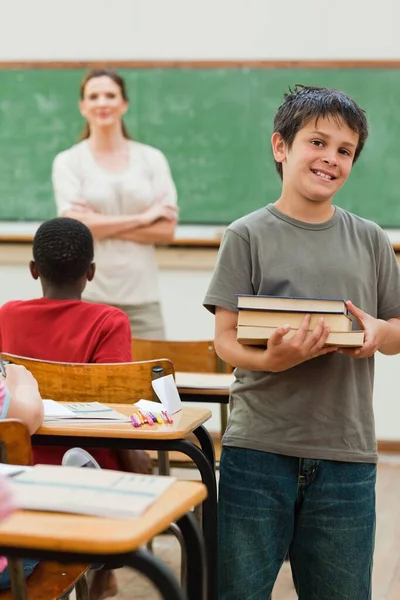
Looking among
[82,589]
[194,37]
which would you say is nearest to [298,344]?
[82,589]

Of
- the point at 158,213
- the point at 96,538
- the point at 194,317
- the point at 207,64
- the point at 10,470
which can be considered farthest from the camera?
the point at 194,317

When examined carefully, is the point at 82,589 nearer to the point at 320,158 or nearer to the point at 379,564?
the point at 320,158

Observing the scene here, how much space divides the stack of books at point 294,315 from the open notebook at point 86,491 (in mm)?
561

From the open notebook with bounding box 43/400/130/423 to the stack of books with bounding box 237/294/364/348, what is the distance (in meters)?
0.56

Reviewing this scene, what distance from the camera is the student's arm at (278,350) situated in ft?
6.84

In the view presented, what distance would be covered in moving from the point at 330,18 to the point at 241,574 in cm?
406

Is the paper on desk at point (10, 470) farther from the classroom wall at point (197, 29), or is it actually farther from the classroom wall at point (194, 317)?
the classroom wall at point (197, 29)

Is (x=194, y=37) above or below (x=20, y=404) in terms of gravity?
above

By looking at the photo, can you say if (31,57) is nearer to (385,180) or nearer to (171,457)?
(385,180)

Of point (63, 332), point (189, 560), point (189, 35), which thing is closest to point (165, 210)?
point (189, 35)

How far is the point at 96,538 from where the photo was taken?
1.45 metres

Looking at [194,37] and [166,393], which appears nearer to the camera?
[166,393]

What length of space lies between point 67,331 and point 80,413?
0.55m

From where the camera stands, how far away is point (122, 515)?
1.52 metres
